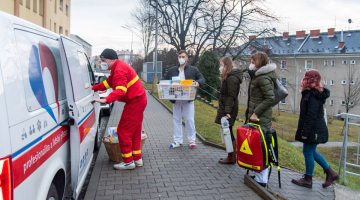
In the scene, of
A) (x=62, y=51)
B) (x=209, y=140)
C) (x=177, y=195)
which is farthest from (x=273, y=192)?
(x=62, y=51)

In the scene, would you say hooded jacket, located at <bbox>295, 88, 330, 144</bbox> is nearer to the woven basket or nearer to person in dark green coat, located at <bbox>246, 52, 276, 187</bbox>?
person in dark green coat, located at <bbox>246, 52, 276, 187</bbox>

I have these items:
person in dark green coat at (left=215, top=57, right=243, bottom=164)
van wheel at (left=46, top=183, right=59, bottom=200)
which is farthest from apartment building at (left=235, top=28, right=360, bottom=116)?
van wheel at (left=46, top=183, right=59, bottom=200)

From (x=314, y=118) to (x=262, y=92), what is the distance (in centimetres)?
84

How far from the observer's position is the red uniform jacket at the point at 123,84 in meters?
4.23

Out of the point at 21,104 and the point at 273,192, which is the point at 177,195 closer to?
the point at 273,192

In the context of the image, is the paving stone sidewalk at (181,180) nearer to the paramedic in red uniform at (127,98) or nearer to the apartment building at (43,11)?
the paramedic in red uniform at (127,98)

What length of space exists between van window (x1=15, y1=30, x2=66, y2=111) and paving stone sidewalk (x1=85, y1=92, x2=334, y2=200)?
1690 millimetres

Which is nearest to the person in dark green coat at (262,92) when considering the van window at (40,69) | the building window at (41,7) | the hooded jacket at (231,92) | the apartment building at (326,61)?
the hooded jacket at (231,92)

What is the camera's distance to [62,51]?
10.1 ft

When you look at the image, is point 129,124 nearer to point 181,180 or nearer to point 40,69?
point 181,180

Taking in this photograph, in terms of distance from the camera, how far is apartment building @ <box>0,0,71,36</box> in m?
20.5

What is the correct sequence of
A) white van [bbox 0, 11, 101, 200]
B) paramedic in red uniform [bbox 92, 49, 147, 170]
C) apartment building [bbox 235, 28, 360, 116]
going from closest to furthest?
white van [bbox 0, 11, 101, 200]
paramedic in red uniform [bbox 92, 49, 147, 170]
apartment building [bbox 235, 28, 360, 116]

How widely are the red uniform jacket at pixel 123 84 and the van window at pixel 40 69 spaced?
1.09 metres

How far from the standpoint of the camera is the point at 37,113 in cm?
231
